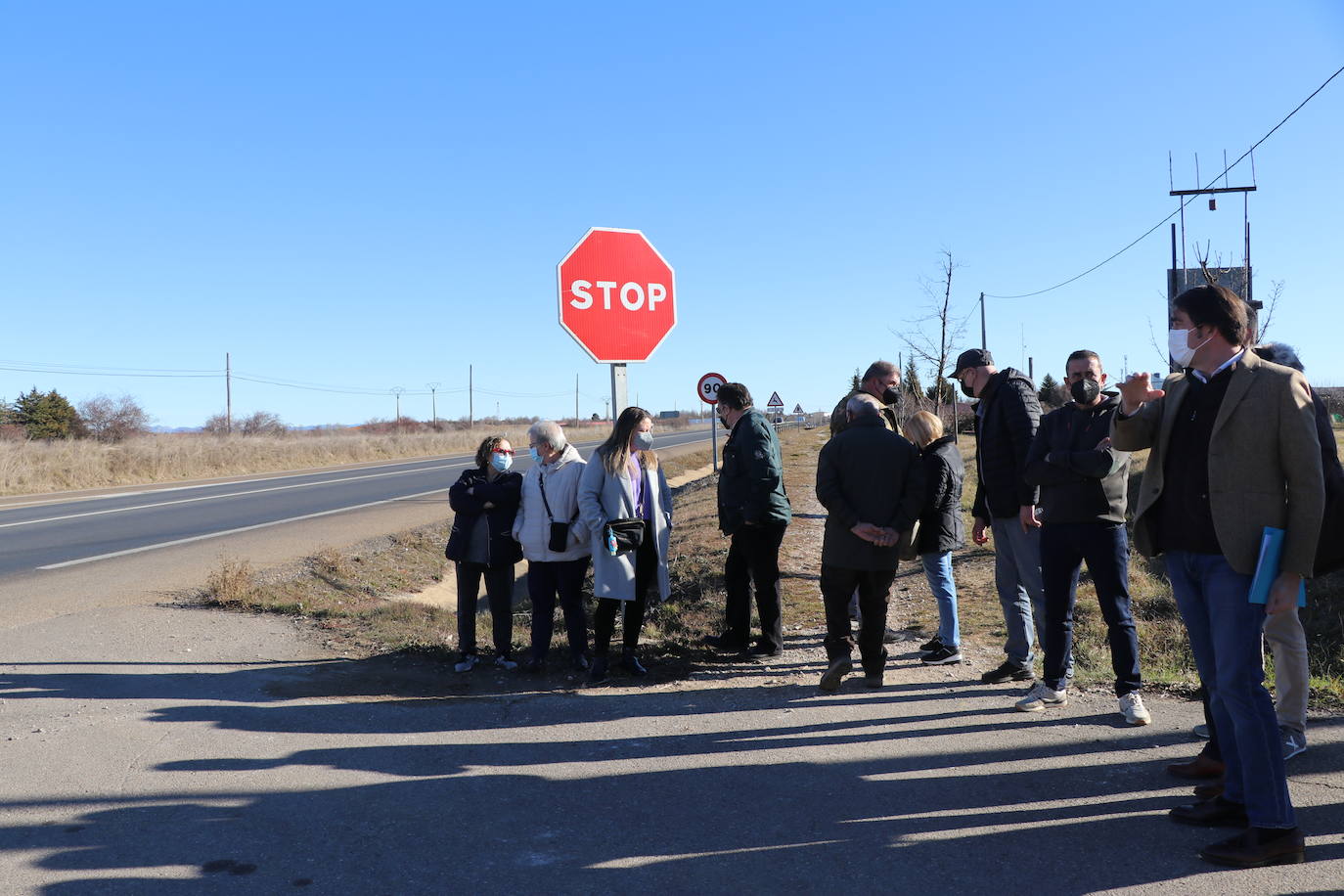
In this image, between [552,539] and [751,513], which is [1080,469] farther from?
[552,539]

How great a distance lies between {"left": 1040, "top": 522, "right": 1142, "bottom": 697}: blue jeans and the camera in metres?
4.98

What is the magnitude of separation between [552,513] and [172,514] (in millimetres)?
13484

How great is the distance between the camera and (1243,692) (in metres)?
3.37

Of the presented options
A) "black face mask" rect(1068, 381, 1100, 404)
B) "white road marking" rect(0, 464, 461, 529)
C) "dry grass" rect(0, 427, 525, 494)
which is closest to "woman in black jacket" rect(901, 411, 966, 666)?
"black face mask" rect(1068, 381, 1100, 404)

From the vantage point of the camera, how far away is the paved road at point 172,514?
1249 cm

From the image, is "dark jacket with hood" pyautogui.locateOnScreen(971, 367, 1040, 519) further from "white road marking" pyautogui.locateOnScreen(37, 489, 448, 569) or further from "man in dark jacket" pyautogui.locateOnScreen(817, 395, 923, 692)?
"white road marking" pyautogui.locateOnScreen(37, 489, 448, 569)

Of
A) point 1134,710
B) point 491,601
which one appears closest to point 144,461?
point 491,601

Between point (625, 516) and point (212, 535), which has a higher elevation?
Result: point (625, 516)

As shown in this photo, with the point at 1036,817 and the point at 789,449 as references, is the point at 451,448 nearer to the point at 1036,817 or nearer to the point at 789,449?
the point at 789,449

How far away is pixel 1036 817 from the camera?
376cm

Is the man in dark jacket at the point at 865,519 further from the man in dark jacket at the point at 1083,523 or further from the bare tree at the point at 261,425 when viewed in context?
the bare tree at the point at 261,425

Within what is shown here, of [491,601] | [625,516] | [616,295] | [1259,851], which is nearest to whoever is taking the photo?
[1259,851]

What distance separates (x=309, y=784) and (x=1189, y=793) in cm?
374

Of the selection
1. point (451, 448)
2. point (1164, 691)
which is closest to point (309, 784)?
point (1164, 691)
